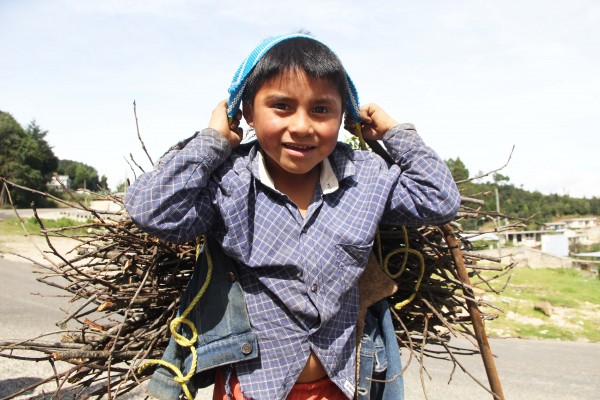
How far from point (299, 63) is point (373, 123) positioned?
431 mm

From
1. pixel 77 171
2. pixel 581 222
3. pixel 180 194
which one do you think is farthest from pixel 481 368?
pixel 581 222

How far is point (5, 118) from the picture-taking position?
133ft

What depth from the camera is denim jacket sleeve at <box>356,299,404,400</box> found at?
5.02 feet

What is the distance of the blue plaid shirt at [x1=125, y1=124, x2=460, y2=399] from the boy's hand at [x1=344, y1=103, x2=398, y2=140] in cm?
21

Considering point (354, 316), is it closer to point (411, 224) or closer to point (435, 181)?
point (411, 224)

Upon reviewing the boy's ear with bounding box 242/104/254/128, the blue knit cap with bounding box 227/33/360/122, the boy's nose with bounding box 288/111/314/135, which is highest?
the blue knit cap with bounding box 227/33/360/122

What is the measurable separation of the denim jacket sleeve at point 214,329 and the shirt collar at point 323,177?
0.79ft

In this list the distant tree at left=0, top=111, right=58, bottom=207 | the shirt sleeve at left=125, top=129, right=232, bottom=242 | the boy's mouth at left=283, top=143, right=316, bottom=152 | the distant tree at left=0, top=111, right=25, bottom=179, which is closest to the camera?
the shirt sleeve at left=125, top=129, right=232, bottom=242

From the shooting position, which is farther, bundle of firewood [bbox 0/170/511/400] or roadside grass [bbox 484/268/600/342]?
roadside grass [bbox 484/268/600/342]

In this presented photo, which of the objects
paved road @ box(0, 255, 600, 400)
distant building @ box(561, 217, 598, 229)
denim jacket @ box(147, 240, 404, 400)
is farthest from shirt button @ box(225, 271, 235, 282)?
distant building @ box(561, 217, 598, 229)

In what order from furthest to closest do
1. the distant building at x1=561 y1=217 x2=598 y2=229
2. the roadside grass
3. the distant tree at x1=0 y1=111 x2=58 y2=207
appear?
the distant building at x1=561 y1=217 x2=598 y2=229, the distant tree at x1=0 y1=111 x2=58 y2=207, the roadside grass

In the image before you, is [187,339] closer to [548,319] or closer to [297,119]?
[297,119]

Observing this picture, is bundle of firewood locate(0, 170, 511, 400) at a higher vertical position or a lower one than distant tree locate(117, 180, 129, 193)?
lower

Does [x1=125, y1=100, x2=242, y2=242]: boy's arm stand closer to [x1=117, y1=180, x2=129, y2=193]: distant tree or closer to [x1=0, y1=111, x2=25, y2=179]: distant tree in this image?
[x1=117, y1=180, x2=129, y2=193]: distant tree
